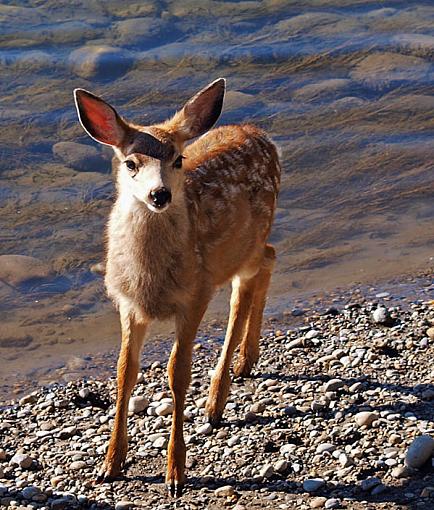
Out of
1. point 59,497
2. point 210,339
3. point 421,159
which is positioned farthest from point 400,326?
point 421,159

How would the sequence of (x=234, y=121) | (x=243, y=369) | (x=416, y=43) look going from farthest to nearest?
(x=416, y=43) < (x=234, y=121) < (x=243, y=369)

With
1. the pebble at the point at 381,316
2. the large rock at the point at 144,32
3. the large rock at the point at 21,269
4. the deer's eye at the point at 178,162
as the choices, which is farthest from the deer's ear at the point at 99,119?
the large rock at the point at 144,32

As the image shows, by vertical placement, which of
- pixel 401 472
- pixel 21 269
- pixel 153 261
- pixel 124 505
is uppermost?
pixel 153 261

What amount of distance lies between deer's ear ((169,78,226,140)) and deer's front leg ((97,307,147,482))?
Result: 1072 millimetres

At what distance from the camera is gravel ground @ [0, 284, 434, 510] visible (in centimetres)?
609

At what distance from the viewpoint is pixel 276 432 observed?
666 centimetres

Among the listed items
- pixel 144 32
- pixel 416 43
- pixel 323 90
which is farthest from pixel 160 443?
pixel 416 43

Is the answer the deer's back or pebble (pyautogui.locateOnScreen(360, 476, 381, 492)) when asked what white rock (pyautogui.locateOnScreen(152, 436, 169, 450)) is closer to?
the deer's back

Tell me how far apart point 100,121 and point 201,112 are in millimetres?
632

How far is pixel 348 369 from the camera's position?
24.1 ft

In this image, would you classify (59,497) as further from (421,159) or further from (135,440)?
(421,159)

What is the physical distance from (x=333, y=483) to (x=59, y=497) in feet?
4.44

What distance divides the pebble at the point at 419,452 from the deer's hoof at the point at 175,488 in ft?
3.70

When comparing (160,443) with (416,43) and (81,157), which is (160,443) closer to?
(81,157)
